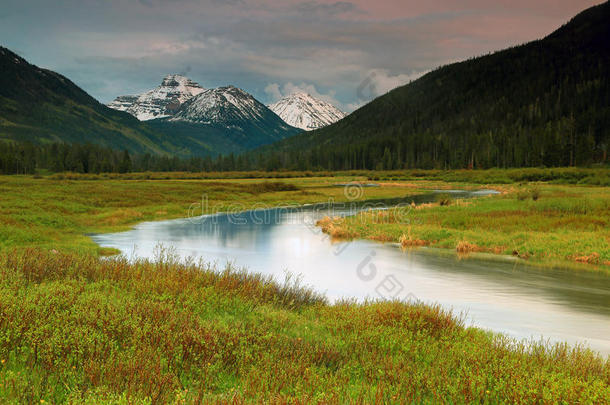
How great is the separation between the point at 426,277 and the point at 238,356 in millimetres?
18610

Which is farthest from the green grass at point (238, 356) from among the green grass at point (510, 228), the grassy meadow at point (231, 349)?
the green grass at point (510, 228)

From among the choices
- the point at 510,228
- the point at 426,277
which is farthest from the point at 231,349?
the point at 510,228

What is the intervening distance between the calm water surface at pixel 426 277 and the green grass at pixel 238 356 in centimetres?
623

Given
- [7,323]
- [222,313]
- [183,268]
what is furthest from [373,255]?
[7,323]

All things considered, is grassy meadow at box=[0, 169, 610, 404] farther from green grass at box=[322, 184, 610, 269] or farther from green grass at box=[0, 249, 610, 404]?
green grass at box=[322, 184, 610, 269]

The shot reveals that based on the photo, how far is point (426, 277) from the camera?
84.0ft

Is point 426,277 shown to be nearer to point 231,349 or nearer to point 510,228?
point 510,228

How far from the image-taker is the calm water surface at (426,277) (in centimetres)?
1812

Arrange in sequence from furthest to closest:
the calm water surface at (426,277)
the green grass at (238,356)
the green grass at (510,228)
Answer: the green grass at (510,228)
the calm water surface at (426,277)
the green grass at (238,356)


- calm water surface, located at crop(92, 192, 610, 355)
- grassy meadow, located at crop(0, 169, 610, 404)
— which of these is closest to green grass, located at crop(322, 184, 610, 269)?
calm water surface, located at crop(92, 192, 610, 355)

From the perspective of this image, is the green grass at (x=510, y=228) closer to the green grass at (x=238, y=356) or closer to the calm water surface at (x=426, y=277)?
the calm water surface at (x=426, y=277)

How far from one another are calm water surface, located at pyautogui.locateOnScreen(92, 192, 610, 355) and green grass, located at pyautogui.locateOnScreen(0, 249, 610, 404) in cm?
623

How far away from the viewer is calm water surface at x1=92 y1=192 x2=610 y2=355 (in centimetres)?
1812

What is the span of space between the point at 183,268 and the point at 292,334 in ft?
22.3
